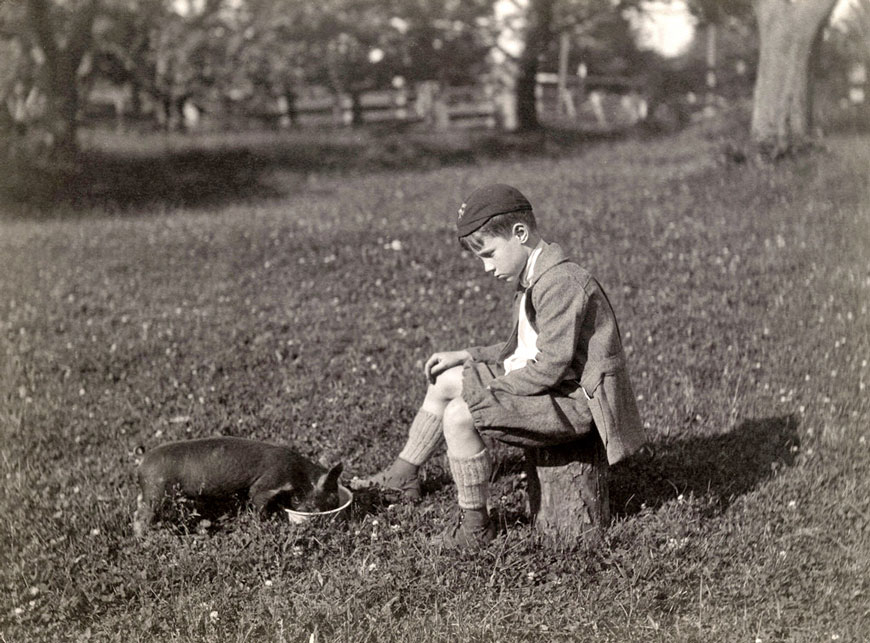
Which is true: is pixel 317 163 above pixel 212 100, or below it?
below

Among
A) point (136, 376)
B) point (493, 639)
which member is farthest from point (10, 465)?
point (493, 639)

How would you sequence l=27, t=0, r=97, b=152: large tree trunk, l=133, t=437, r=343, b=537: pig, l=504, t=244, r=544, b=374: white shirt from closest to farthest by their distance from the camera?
l=504, t=244, r=544, b=374: white shirt < l=133, t=437, r=343, b=537: pig < l=27, t=0, r=97, b=152: large tree trunk

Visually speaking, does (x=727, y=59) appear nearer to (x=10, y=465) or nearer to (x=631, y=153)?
(x=631, y=153)

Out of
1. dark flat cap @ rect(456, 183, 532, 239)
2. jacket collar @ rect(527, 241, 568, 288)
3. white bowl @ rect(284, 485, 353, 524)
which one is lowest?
white bowl @ rect(284, 485, 353, 524)

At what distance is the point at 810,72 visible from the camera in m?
14.7

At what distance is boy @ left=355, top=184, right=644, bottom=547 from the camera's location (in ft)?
12.8

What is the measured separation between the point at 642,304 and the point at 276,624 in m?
5.12

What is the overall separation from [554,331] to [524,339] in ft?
1.30

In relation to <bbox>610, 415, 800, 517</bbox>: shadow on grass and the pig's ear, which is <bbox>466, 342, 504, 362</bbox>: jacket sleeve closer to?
the pig's ear

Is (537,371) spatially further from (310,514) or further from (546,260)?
(310,514)

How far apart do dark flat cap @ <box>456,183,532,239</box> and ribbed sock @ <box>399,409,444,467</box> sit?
1.13 metres

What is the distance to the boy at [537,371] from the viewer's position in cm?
390

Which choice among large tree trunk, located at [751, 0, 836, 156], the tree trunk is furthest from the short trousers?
the tree trunk

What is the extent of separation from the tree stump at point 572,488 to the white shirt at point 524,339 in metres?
0.42
